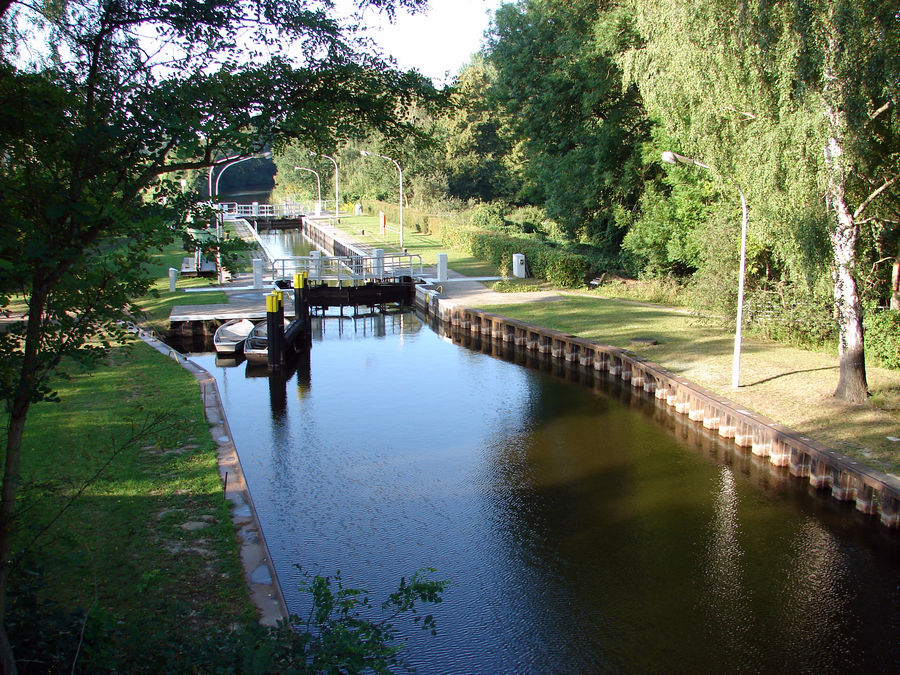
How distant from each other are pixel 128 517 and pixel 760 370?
527 inches

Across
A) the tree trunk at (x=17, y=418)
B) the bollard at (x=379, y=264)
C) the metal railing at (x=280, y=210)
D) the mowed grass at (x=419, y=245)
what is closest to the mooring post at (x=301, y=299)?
the bollard at (x=379, y=264)

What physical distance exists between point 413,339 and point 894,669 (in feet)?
63.0

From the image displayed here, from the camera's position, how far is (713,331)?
21.5 m

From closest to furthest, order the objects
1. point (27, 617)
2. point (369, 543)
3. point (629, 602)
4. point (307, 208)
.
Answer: point (27, 617), point (629, 602), point (369, 543), point (307, 208)

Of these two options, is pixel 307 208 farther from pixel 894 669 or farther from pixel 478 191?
pixel 894 669

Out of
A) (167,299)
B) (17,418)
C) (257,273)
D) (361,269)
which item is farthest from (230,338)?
(17,418)

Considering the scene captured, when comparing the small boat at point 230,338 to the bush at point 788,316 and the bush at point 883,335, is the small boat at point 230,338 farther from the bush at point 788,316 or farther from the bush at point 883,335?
the bush at point 883,335

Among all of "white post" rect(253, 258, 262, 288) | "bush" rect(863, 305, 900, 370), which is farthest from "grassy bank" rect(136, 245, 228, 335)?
"bush" rect(863, 305, 900, 370)

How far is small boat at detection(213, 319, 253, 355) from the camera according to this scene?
23.1 metres

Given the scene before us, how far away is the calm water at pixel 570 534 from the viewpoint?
855 cm

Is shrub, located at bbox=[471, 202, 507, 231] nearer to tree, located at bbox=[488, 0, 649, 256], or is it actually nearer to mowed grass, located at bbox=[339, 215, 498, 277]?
mowed grass, located at bbox=[339, 215, 498, 277]

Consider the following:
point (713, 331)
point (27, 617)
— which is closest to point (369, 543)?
point (27, 617)

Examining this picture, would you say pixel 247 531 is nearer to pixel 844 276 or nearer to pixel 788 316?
pixel 844 276

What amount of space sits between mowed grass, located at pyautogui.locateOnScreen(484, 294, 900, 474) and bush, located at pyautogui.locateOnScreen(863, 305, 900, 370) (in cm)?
34
